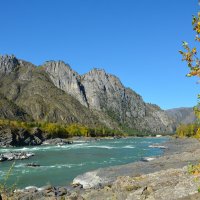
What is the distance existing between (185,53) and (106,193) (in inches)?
1363

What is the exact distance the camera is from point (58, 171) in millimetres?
78250

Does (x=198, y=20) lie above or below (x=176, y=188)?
above

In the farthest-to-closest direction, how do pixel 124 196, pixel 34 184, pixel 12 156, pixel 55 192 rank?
pixel 12 156 < pixel 34 184 < pixel 55 192 < pixel 124 196

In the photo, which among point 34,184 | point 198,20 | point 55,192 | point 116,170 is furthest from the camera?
point 116,170

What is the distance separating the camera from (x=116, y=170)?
72250 millimetres

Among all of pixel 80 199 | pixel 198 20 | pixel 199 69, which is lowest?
pixel 80 199

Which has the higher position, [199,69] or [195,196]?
[199,69]

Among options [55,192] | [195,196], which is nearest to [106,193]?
[55,192]

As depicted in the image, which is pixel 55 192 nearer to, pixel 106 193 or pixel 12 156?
pixel 106 193

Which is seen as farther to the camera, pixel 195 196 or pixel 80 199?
pixel 80 199

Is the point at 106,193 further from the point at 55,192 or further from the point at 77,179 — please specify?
the point at 77,179

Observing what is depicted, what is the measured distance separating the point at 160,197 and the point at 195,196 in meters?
5.14

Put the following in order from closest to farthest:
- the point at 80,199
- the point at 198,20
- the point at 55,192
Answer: the point at 198,20, the point at 80,199, the point at 55,192

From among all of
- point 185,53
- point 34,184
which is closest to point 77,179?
point 34,184
